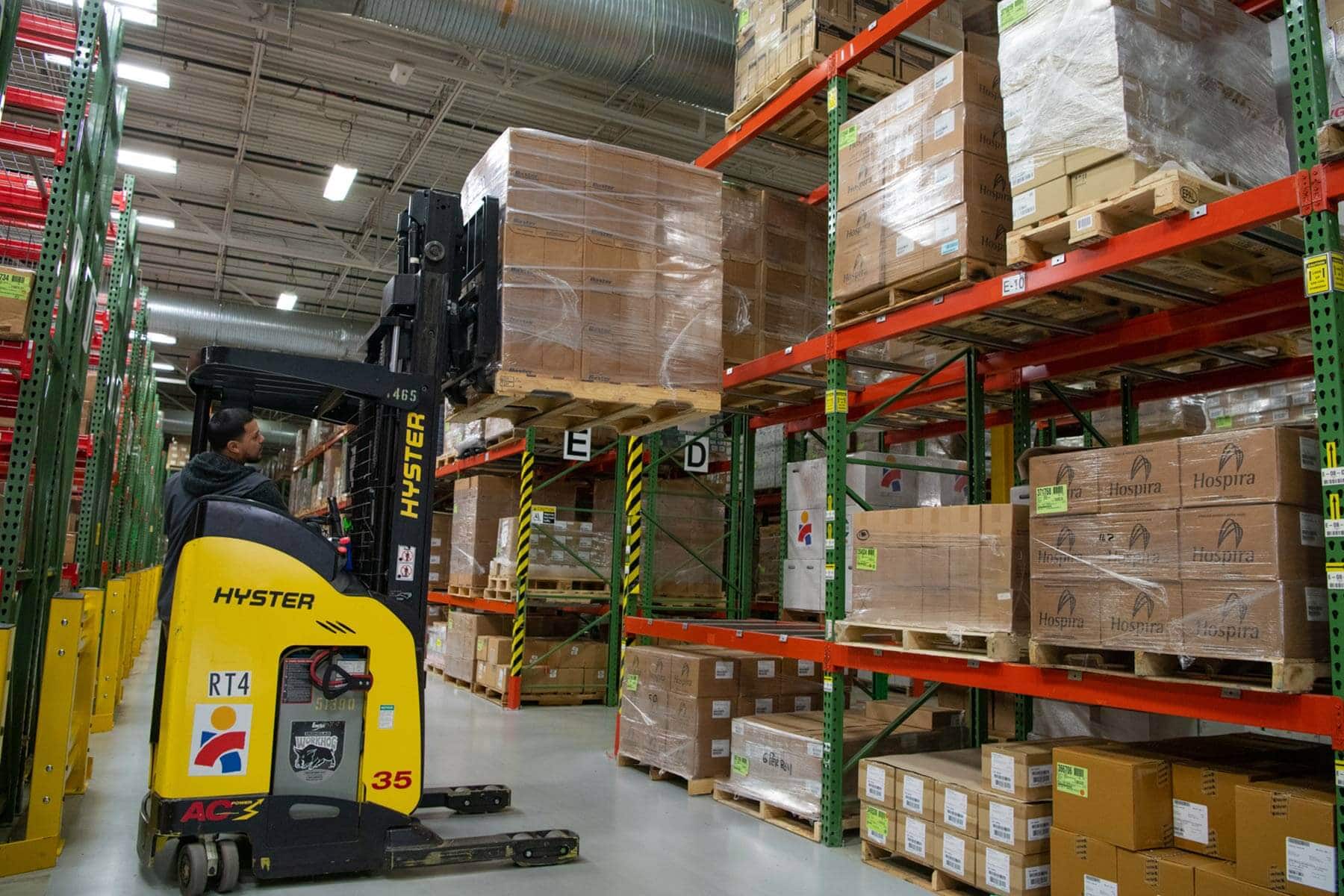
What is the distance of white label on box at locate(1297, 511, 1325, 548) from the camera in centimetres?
350

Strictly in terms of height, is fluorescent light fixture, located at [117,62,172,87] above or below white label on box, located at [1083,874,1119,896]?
above

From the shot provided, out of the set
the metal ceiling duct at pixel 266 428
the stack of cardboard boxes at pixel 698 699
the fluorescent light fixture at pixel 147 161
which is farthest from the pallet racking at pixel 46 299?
the metal ceiling duct at pixel 266 428

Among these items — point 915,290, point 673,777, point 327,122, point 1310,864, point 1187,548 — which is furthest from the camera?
point 327,122

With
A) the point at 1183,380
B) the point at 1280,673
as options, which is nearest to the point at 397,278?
the point at 1280,673

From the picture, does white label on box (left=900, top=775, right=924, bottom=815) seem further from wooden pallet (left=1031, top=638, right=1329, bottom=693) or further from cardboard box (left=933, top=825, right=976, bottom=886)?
wooden pallet (left=1031, top=638, right=1329, bottom=693)

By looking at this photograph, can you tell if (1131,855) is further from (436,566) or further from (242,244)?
(242,244)

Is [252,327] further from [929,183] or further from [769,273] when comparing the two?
[929,183]

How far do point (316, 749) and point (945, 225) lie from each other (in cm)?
393

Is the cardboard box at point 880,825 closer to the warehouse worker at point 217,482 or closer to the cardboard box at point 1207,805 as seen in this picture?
the cardboard box at point 1207,805

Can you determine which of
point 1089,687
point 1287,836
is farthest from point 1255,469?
point 1287,836

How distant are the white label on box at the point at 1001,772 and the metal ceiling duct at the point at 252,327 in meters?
14.6

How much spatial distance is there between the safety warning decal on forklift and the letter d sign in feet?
20.6

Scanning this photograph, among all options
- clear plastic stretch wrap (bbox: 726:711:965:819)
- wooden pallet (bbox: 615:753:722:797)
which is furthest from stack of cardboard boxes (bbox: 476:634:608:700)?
clear plastic stretch wrap (bbox: 726:711:965:819)

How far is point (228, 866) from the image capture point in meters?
4.10
